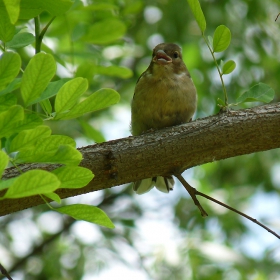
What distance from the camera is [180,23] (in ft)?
18.6

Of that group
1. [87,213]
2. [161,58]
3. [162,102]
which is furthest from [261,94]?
[161,58]

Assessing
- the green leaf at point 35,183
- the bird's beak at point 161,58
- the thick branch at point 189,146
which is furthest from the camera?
the bird's beak at point 161,58

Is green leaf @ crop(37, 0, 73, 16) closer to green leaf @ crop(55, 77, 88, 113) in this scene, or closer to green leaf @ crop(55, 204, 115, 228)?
green leaf @ crop(55, 77, 88, 113)

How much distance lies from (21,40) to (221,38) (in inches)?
38.3

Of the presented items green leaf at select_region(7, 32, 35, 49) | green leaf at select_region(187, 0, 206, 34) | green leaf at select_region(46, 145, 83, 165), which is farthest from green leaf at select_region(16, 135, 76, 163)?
green leaf at select_region(187, 0, 206, 34)

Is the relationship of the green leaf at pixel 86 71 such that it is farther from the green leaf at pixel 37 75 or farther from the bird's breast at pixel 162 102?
the green leaf at pixel 37 75

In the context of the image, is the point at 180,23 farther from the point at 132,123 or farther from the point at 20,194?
the point at 20,194

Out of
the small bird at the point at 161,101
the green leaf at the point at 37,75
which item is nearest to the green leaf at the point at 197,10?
the green leaf at the point at 37,75

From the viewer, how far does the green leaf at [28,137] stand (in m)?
2.03

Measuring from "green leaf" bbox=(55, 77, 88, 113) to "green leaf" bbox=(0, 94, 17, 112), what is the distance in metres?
0.18

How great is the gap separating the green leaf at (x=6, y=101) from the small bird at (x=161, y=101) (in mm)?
2143

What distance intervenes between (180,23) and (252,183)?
97.4 inches

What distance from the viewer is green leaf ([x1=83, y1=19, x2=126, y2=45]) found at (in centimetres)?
384

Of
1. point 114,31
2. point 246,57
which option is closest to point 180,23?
point 246,57
